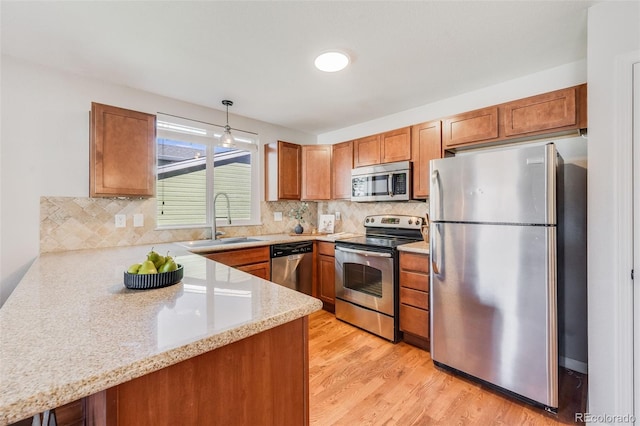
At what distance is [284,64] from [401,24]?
2.98 feet

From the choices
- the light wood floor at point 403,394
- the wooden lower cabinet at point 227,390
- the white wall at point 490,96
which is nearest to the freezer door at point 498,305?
the light wood floor at point 403,394

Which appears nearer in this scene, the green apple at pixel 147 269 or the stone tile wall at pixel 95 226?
the green apple at pixel 147 269

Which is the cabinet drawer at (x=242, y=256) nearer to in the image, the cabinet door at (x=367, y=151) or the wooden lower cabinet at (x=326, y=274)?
the wooden lower cabinet at (x=326, y=274)

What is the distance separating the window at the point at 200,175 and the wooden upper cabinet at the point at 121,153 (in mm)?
443

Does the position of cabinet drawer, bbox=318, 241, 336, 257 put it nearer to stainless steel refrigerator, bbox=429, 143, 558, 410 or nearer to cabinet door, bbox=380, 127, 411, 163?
cabinet door, bbox=380, 127, 411, 163

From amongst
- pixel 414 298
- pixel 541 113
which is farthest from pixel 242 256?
pixel 541 113

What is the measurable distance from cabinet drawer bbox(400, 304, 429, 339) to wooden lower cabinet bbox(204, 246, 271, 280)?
1.39 meters

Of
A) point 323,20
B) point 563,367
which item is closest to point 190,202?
point 323,20

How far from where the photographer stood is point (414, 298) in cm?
241

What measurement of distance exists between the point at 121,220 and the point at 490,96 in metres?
3.62

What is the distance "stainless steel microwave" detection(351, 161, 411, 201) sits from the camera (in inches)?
111

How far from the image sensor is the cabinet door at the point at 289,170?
348 cm

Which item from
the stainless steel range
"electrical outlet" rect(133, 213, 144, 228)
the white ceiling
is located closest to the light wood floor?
the stainless steel range

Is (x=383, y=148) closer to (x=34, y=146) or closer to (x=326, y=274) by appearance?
(x=326, y=274)
